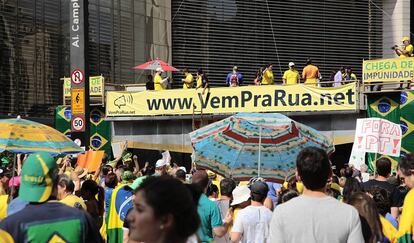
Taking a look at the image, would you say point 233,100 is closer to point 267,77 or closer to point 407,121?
point 267,77

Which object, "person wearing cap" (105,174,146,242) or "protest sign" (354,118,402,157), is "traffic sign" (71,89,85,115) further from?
"person wearing cap" (105,174,146,242)

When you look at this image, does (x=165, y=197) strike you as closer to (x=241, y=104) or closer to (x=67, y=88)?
(x=241, y=104)

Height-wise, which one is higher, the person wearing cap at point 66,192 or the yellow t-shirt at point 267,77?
the yellow t-shirt at point 267,77

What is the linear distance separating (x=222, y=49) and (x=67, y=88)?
8.98 meters

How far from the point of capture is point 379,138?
12867mm

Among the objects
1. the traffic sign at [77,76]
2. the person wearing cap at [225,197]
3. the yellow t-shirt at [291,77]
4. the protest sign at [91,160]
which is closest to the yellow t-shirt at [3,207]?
the person wearing cap at [225,197]

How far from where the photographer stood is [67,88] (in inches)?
967

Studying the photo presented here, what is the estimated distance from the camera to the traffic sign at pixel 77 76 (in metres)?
17.3

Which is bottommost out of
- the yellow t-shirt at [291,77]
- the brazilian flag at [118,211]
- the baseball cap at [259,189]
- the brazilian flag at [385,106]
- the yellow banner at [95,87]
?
Answer: the brazilian flag at [118,211]

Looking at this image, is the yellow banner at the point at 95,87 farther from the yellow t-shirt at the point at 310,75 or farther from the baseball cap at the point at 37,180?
the baseball cap at the point at 37,180

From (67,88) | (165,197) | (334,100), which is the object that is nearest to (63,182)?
(165,197)

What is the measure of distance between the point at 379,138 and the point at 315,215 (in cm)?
914

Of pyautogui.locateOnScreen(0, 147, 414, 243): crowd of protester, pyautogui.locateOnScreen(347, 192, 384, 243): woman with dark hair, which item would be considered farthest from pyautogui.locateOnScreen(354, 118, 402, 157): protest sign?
pyautogui.locateOnScreen(347, 192, 384, 243): woman with dark hair

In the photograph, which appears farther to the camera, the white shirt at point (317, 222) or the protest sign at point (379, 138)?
the protest sign at point (379, 138)
